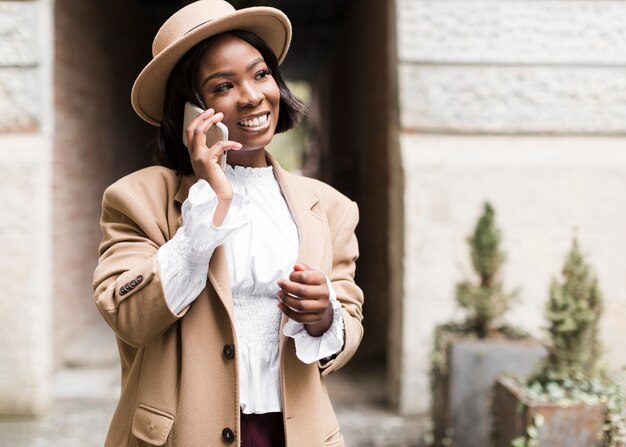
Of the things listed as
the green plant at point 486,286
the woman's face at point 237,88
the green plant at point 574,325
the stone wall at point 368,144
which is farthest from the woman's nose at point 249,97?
the stone wall at point 368,144

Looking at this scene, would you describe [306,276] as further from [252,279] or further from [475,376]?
[475,376]

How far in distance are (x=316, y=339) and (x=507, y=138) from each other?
125 inches

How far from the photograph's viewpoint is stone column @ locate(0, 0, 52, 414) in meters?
4.34

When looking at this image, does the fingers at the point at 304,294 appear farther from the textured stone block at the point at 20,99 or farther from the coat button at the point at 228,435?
the textured stone block at the point at 20,99

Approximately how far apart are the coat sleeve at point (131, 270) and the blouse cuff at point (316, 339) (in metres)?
0.27

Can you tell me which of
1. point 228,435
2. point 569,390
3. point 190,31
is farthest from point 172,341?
point 569,390

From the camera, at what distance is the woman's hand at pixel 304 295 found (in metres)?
1.57

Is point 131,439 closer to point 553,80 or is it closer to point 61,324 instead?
point 553,80

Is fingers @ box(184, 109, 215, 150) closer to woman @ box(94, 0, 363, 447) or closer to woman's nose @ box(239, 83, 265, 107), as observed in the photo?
woman @ box(94, 0, 363, 447)

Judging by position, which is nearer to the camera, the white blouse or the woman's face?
the white blouse

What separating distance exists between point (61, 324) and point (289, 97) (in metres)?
4.26

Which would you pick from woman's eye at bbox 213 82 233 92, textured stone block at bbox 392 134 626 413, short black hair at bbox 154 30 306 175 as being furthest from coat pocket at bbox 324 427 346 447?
textured stone block at bbox 392 134 626 413

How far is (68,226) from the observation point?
5.81 meters

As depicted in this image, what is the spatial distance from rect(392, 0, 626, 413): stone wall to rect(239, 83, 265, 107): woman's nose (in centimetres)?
283
